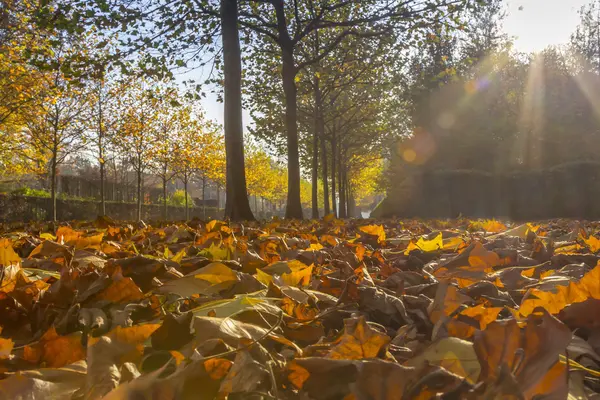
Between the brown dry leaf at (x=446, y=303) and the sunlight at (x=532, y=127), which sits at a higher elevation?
the sunlight at (x=532, y=127)

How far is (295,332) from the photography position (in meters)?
0.96

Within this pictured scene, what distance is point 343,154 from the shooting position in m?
25.9

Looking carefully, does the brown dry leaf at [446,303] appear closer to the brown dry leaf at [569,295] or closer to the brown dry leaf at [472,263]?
the brown dry leaf at [569,295]

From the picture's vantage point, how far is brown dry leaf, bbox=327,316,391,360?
706 millimetres

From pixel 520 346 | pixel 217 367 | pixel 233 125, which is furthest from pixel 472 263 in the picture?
pixel 233 125

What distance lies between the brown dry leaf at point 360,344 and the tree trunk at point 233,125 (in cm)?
771

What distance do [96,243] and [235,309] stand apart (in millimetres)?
1416

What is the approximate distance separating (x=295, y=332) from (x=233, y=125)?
8233 mm

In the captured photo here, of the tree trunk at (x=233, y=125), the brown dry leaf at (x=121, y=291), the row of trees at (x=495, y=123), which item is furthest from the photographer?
the row of trees at (x=495, y=123)

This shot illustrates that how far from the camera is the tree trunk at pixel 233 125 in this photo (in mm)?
8648

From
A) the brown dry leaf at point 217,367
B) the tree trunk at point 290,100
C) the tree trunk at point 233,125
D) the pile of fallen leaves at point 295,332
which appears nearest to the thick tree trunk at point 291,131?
the tree trunk at point 290,100

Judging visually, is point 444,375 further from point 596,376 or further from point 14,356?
point 14,356

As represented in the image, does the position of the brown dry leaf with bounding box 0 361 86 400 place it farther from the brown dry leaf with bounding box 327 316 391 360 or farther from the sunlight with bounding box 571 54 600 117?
the sunlight with bounding box 571 54 600 117

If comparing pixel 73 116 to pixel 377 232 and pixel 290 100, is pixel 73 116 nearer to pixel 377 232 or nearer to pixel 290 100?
pixel 290 100
